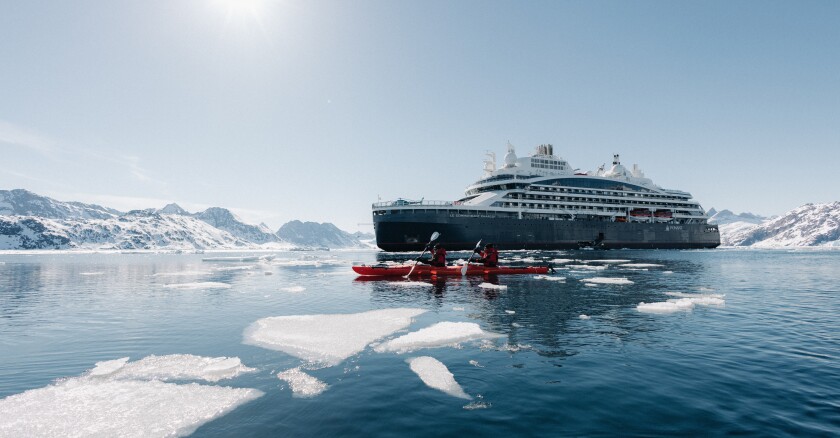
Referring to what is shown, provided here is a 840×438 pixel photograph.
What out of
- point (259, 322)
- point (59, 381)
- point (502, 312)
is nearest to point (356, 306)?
point (259, 322)

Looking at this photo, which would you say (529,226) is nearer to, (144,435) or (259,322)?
(259,322)

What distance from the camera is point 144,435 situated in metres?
5.48

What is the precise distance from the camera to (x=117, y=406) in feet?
21.2

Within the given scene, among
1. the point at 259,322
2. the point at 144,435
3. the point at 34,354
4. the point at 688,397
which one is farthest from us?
the point at 259,322

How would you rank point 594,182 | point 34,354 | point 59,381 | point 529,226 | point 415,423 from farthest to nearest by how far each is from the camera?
point 594,182
point 529,226
point 34,354
point 59,381
point 415,423

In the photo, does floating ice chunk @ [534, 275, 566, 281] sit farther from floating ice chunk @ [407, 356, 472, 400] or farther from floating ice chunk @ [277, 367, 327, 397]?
floating ice chunk @ [277, 367, 327, 397]

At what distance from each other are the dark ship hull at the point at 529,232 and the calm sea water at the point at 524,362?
39.9 m

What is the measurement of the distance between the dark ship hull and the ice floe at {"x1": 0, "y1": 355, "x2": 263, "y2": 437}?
168 feet

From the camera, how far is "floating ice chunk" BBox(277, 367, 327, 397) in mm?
7137

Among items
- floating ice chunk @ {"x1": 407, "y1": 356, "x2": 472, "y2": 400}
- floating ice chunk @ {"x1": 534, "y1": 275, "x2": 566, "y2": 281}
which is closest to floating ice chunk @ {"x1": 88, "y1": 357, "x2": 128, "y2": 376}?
floating ice chunk @ {"x1": 407, "y1": 356, "x2": 472, "y2": 400}

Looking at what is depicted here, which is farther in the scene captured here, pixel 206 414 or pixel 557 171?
pixel 557 171

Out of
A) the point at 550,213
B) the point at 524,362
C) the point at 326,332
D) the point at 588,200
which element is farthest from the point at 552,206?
the point at 524,362

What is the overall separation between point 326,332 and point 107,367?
16.8 ft

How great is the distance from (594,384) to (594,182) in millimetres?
75324
